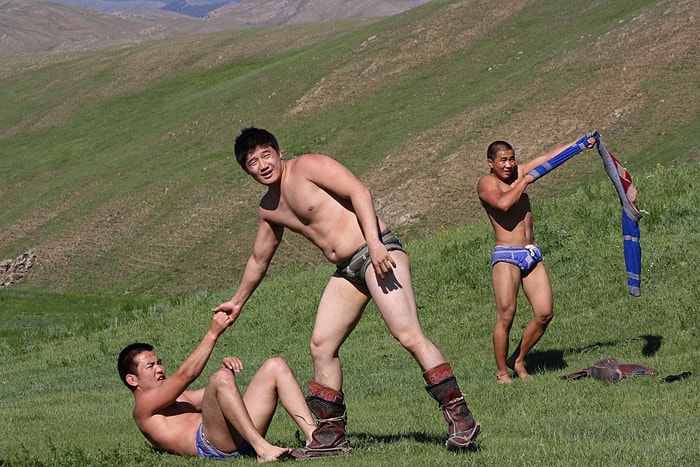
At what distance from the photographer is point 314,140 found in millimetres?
48312

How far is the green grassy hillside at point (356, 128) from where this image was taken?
1430 inches

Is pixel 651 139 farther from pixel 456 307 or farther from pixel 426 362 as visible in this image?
pixel 426 362

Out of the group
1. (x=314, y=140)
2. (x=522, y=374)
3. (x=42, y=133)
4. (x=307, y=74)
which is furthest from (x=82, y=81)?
(x=522, y=374)

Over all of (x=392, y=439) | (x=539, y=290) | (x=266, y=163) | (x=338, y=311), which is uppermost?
(x=266, y=163)

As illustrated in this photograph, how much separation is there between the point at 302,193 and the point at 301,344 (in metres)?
9.96

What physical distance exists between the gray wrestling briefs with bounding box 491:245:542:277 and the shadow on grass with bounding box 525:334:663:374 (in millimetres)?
1320

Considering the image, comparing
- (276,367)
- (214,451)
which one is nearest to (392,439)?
(276,367)

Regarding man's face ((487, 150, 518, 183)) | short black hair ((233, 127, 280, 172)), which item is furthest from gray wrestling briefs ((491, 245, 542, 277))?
short black hair ((233, 127, 280, 172))

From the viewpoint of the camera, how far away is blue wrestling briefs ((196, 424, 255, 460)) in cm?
775

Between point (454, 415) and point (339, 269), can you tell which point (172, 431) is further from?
point (454, 415)

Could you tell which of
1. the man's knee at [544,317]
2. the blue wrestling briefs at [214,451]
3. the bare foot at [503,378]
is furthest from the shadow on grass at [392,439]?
the man's knee at [544,317]

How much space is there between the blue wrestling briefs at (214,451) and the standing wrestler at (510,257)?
12.4 ft

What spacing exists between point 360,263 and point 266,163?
1007 millimetres

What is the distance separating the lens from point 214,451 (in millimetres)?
7770
